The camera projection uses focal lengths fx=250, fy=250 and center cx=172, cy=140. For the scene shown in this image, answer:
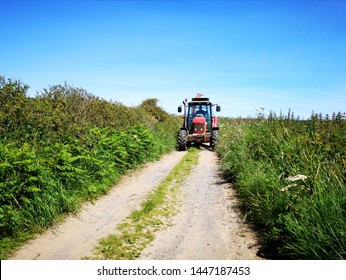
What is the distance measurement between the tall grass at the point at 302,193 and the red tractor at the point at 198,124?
22.8 ft

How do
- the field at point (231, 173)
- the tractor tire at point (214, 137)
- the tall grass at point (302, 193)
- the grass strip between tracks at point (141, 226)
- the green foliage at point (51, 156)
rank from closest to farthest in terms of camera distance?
the tall grass at point (302, 193), the field at point (231, 173), the grass strip between tracks at point (141, 226), the green foliage at point (51, 156), the tractor tire at point (214, 137)

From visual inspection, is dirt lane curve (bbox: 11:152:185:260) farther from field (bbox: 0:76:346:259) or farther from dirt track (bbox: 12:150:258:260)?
field (bbox: 0:76:346:259)

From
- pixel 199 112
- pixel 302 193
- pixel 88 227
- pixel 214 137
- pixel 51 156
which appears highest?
pixel 199 112

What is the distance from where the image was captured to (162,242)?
371 centimetres

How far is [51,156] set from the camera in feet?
16.8

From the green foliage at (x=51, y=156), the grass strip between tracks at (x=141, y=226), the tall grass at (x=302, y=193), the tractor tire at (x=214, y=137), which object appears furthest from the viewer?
the tractor tire at (x=214, y=137)

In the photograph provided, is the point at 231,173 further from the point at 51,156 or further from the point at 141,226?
the point at 51,156

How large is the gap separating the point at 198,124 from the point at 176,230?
34.9 feet

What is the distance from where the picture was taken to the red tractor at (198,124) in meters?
14.0

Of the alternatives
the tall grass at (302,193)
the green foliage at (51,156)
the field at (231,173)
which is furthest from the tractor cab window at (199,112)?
the tall grass at (302,193)

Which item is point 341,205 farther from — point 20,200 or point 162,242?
point 20,200

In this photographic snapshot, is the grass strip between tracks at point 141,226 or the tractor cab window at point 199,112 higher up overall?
the tractor cab window at point 199,112

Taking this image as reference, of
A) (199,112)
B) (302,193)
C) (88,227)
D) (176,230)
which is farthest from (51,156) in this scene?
(199,112)

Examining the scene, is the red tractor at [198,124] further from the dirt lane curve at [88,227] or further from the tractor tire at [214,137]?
the dirt lane curve at [88,227]
